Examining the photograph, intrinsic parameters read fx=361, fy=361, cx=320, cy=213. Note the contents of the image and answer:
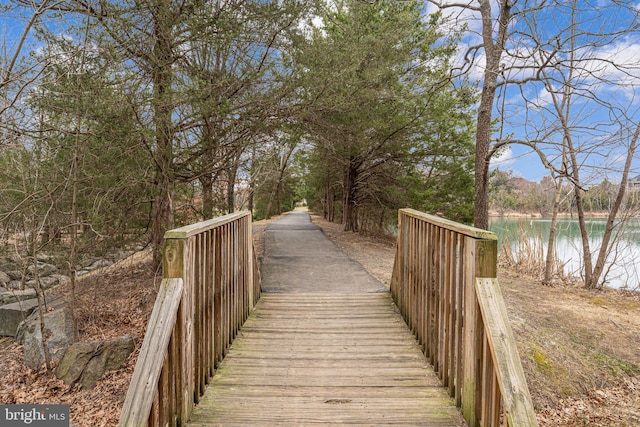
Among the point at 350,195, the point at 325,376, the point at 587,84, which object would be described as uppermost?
the point at 587,84

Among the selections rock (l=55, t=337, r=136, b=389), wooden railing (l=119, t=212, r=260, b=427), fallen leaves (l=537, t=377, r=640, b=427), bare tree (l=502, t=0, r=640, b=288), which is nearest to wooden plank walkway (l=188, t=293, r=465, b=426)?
wooden railing (l=119, t=212, r=260, b=427)

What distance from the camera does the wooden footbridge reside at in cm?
208

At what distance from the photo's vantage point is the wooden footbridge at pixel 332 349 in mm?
2080

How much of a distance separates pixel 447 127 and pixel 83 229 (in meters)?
9.61

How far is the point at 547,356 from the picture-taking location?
13.6ft

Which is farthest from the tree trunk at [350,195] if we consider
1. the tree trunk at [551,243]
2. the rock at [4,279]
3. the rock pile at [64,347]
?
the rock at [4,279]

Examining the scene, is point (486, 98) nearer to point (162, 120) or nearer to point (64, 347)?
point (162, 120)

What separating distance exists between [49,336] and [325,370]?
4518 millimetres

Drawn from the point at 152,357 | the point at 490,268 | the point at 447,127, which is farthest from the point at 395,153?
the point at 152,357

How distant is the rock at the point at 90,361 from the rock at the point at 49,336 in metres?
0.46

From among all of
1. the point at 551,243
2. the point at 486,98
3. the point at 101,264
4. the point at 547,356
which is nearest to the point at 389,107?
the point at 486,98

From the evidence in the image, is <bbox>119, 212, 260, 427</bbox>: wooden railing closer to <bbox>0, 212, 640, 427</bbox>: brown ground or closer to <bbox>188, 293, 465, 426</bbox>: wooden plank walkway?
<bbox>188, 293, 465, 426</bbox>: wooden plank walkway

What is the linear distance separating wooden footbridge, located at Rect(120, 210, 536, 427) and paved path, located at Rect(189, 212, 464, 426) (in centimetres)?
1

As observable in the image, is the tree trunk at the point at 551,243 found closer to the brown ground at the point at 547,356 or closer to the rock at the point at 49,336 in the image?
the brown ground at the point at 547,356
